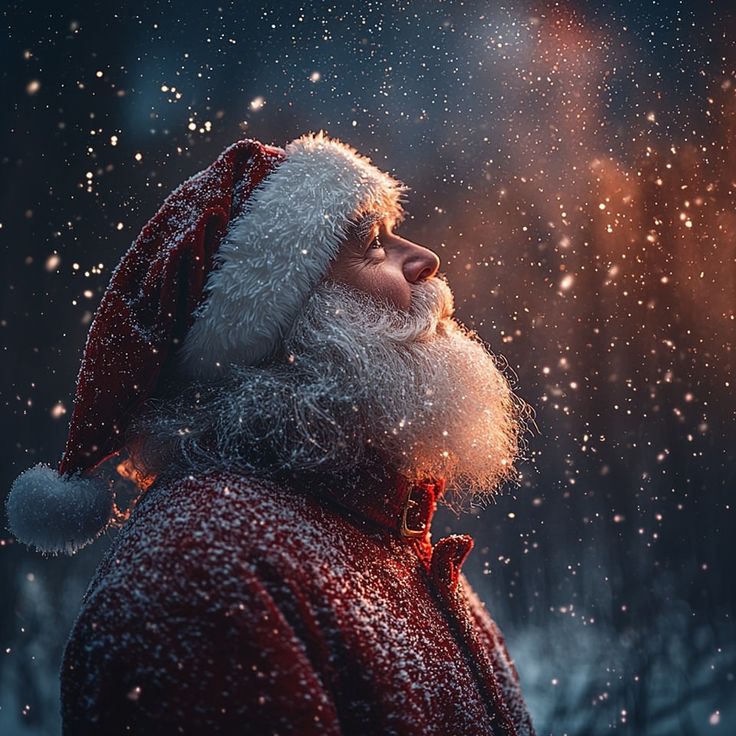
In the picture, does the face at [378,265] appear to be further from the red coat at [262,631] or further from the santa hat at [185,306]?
the red coat at [262,631]

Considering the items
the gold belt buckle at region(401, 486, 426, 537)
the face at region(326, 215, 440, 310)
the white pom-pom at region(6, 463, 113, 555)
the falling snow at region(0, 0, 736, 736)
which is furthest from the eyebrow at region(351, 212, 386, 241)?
the falling snow at region(0, 0, 736, 736)

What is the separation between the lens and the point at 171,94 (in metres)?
1.41

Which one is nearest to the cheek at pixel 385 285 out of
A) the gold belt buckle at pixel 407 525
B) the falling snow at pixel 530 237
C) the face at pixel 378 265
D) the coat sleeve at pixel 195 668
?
the face at pixel 378 265

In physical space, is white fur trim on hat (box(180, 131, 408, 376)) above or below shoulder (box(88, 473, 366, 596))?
above

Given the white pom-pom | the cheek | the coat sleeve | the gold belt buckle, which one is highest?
the cheek

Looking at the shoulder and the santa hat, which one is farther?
the santa hat

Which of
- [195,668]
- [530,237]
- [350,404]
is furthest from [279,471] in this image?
[530,237]

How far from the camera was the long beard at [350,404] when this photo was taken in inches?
28.6

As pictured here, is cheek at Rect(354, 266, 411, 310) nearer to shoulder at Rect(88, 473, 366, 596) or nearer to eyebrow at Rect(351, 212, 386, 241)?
eyebrow at Rect(351, 212, 386, 241)

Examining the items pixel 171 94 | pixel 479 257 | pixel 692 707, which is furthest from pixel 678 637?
pixel 171 94

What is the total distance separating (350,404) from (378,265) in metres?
0.23

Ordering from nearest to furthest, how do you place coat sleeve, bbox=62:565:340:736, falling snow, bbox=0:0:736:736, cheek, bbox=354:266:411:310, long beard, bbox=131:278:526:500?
1. coat sleeve, bbox=62:565:340:736
2. long beard, bbox=131:278:526:500
3. cheek, bbox=354:266:411:310
4. falling snow, bbox=0:0:736:736

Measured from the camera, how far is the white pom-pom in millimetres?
775

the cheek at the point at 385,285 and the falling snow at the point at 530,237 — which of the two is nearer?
the cheek at the point at 385,285
